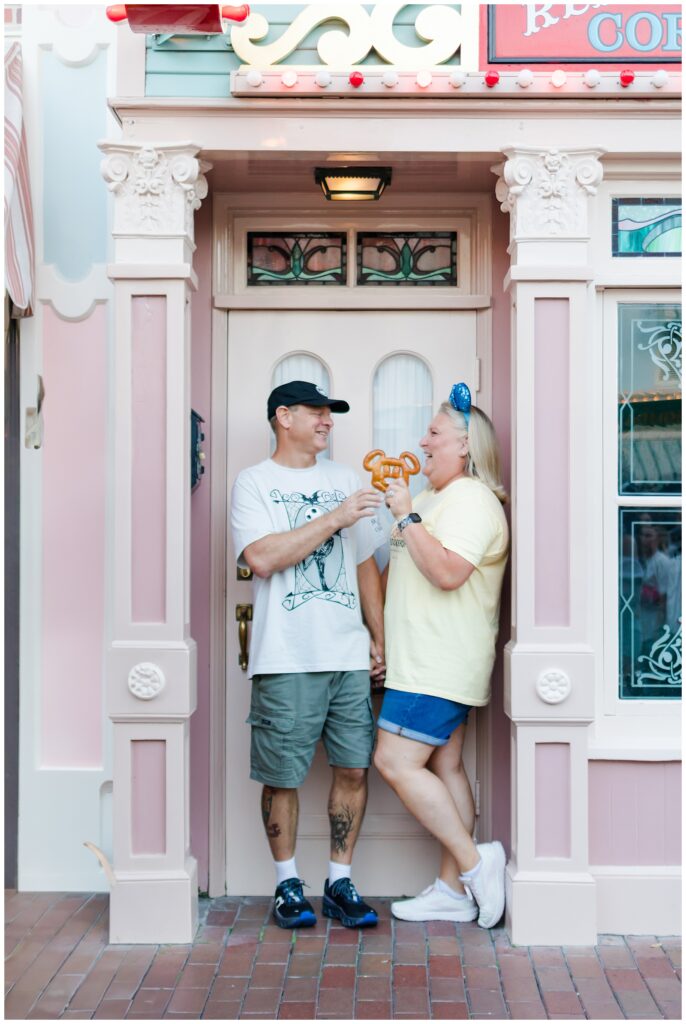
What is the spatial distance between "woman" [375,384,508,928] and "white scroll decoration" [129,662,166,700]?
2.89 feet

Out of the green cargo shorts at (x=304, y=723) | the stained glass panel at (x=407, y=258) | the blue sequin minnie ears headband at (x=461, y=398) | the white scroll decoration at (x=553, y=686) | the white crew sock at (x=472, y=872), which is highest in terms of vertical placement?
the stained glass panel at (x=407, y=258)

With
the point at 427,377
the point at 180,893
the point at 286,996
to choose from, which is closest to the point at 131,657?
the point at 180,893

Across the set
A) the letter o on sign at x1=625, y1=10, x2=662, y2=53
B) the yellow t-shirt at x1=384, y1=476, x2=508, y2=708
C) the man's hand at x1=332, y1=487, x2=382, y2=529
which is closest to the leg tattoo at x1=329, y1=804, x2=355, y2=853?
the yellow t-shirt at x1=384, y1=476, x2=508, y2=708

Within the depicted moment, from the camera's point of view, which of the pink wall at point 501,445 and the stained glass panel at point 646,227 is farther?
the pink wall at point 501,445

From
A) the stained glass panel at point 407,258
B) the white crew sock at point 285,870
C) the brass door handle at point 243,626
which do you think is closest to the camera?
the white crew sock at point 285,870

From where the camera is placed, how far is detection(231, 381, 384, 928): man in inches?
157

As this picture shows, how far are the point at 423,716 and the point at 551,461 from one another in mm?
1090

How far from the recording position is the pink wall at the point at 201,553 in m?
4.37

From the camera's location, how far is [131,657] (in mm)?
3893

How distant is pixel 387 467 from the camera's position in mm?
4254

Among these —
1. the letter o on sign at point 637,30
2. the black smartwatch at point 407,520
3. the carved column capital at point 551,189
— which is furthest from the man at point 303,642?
the letter o on sign at point 637,30

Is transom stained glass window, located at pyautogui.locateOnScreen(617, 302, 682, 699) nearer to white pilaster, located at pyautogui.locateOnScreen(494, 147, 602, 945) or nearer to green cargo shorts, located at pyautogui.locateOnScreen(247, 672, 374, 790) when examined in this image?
white pilaster, located at pyautogui.locateOnScreen(494, 147, 602, 945)

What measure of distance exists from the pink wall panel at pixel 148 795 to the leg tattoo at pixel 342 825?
68 centimetres

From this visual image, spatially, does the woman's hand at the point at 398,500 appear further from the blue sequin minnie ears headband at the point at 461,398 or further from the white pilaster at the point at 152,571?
the white pilaster at the point at 152,571
